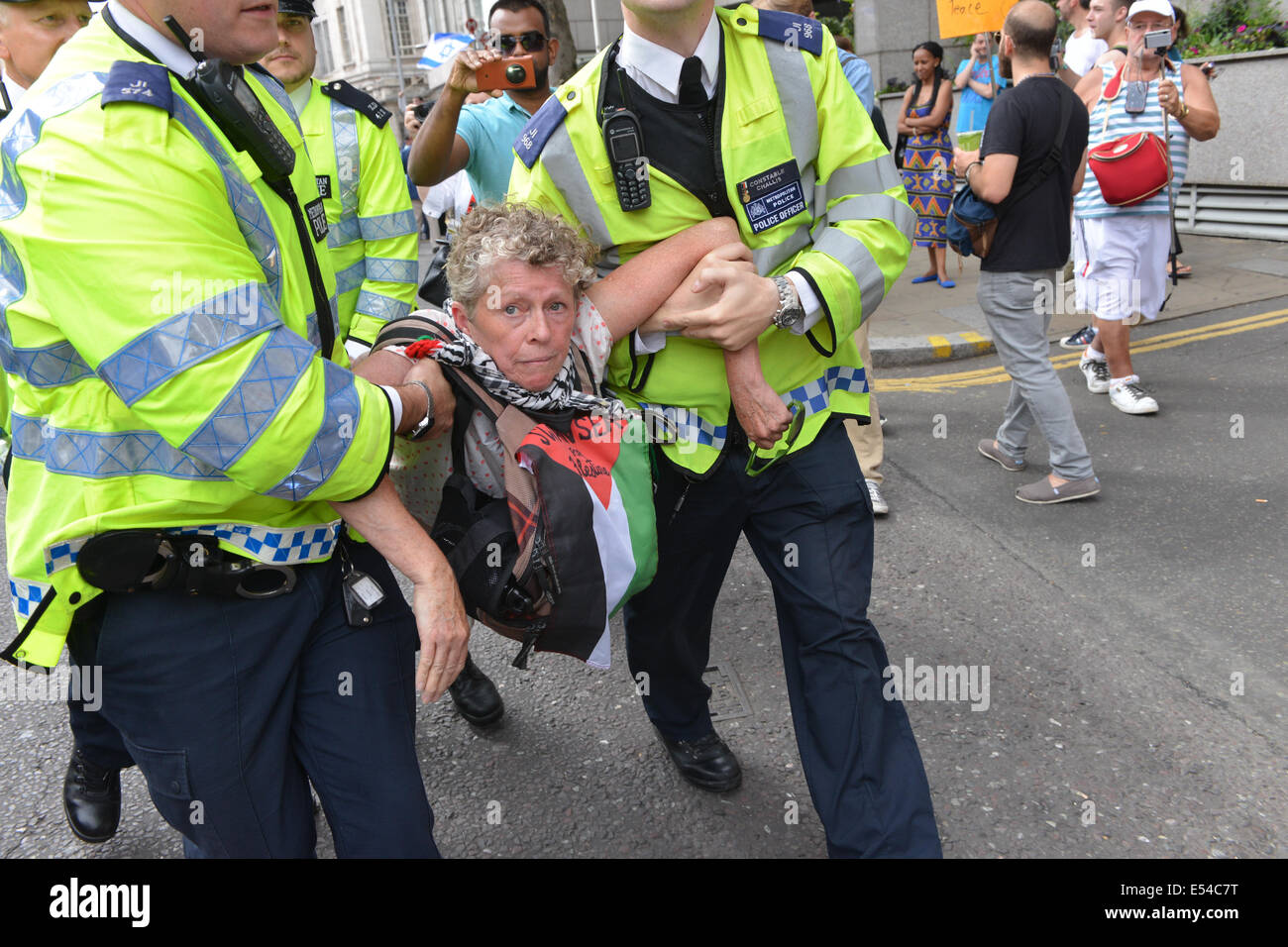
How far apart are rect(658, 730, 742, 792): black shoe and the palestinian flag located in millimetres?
967

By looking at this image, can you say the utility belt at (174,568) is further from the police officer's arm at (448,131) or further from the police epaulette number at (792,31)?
the police officer's arm at (448,131)

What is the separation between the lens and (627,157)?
2170 mm

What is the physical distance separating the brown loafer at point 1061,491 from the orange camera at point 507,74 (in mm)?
2889

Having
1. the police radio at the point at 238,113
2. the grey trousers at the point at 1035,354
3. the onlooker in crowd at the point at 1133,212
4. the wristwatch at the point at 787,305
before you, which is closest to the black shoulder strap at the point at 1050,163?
the grey trousers at the point at 1035,354

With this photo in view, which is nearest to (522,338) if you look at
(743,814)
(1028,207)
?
(743,814)

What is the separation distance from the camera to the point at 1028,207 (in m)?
4.74

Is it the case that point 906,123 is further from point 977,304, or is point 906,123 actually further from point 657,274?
point 657,274

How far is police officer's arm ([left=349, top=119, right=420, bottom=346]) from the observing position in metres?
3.40

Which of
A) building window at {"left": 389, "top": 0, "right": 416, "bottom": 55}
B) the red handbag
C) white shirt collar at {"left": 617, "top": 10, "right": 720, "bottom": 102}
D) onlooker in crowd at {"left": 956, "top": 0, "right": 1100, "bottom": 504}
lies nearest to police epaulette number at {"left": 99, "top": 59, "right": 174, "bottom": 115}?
white shirt collar at {"left": 617, "top": 10, "right": 720, "bottom": 102}

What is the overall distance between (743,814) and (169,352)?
6.70ft

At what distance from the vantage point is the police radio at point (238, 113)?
153 cm

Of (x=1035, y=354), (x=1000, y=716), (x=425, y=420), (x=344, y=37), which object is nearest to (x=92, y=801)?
(x=425, y=420)

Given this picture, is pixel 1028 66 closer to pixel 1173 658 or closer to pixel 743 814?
pixel 1173 658
